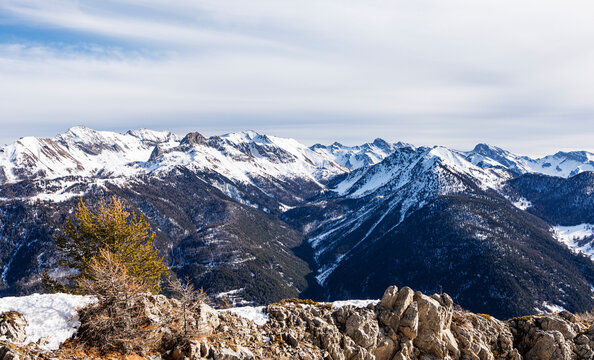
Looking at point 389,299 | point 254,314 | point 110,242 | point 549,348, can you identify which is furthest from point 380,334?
point 110,242

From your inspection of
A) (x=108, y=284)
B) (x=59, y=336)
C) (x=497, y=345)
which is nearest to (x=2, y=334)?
(x=59, y=336)

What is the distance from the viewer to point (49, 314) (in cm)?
2405

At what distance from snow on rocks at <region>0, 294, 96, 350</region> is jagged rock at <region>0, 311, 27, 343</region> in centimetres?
37

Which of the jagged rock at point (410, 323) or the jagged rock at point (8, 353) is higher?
the jagged rock at point (8, 353)

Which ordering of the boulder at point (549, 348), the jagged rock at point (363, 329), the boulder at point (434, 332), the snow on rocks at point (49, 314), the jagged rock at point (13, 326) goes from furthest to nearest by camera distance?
1. the boulder at point (549, 348)
2. the boulder at point (434, 332)
3. the jagged rock at point (363, 329)
4. the snow on rocks at point (49, 314)
5. the jagged rock at point (13, 326)

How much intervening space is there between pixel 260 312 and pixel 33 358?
756 inches

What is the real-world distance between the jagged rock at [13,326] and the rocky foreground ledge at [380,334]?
801 cm

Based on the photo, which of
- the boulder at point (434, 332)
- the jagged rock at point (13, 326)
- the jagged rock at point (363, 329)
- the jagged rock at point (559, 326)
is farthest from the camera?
the jagged rock at point (559, 326)

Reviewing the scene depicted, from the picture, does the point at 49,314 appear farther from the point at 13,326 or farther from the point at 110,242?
the point at 110,242

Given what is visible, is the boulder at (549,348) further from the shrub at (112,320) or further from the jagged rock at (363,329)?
the shrub at (112,320)

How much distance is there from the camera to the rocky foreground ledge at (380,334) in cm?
2717

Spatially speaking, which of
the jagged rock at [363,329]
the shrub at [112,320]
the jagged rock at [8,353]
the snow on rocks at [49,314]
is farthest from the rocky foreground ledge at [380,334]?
the jagged rock at [8,353]

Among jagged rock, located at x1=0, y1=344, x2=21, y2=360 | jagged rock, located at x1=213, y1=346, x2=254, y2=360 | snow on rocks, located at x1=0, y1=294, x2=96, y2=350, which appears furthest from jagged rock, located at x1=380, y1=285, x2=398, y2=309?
jagged rock, located at x1=0, y1=344, x2=21, y2=360

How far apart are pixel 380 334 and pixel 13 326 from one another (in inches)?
1290
